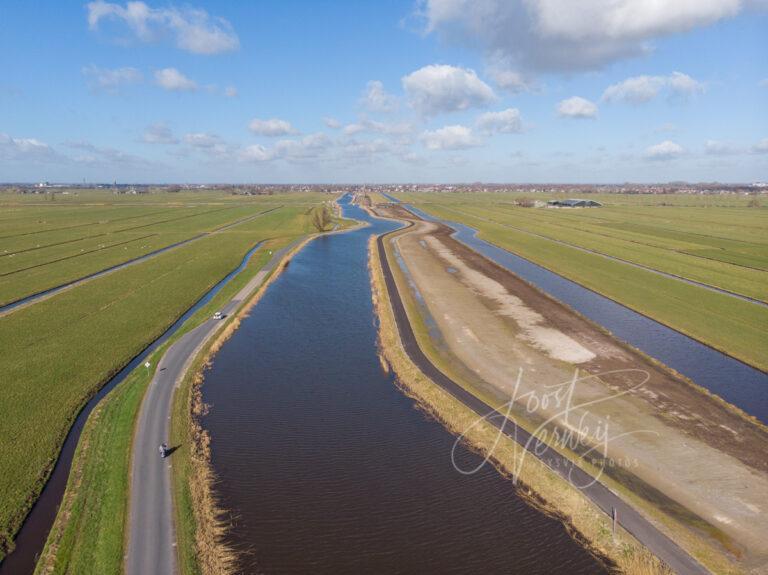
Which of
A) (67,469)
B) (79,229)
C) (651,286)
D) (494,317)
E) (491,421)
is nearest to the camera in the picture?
(67,469)

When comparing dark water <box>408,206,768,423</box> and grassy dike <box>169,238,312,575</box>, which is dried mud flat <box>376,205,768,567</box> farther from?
grassy dike <box>169,238,312,575</box>

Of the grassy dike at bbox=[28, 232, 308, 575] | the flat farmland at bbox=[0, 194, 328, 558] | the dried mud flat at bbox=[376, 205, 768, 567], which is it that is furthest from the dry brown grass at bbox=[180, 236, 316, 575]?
the dried mud flat at bbox=[376, 205, 768, 567]

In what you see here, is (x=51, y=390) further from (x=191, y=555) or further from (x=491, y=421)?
(x=491, y=421)

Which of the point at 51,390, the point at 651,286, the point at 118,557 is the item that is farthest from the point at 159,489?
the point at 651,286

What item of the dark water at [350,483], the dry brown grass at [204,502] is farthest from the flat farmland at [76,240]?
the dark water at [350,483]

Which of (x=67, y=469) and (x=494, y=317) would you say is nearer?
(x=67, y=469)
